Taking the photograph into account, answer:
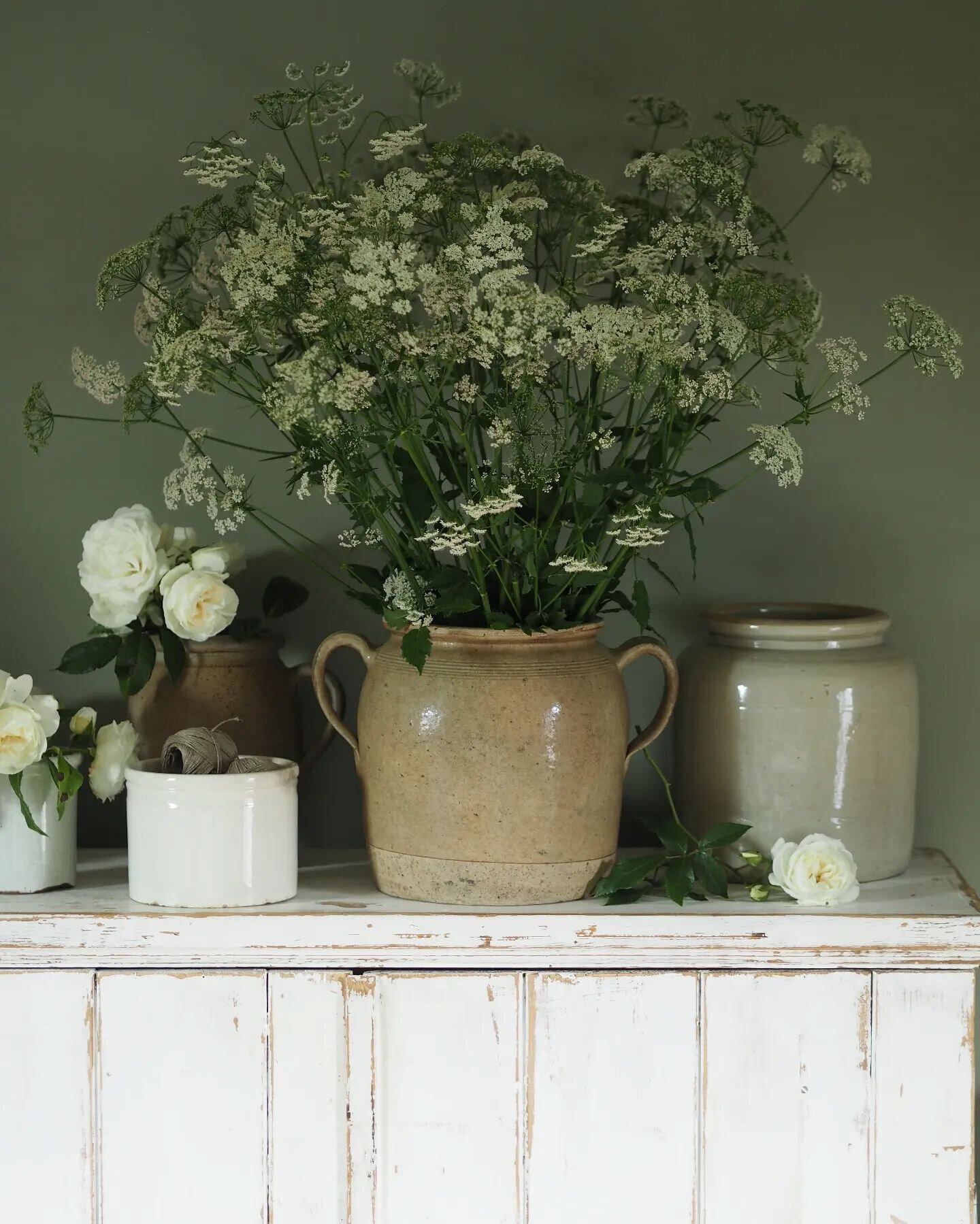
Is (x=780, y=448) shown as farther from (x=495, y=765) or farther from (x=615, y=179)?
(x=615, y=179)

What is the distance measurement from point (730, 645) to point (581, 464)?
23 cm

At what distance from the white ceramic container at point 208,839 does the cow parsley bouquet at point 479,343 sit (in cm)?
20

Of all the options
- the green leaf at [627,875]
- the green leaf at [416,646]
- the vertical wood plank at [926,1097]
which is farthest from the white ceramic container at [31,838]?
the vertical wood plank at [926,1097]

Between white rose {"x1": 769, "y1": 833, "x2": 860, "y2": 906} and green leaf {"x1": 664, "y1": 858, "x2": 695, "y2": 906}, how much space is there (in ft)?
0.26

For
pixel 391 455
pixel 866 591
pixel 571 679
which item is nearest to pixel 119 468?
pixel 391 455

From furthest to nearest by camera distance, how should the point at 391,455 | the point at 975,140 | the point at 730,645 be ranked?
the point at 975,140 → the point at 730,645 → the point at 391,455

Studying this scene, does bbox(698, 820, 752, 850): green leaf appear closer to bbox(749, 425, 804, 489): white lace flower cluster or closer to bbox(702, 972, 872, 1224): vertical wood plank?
Answer: bbox(702, 972, 872, 1224): vertical wood plank

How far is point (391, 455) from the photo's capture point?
3.51ft

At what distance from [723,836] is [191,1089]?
514 millimetres

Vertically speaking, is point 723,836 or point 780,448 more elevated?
point 780,448

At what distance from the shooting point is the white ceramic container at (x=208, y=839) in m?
1.11

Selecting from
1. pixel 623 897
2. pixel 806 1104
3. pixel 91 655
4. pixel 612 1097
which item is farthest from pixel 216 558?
pixel 806 1104

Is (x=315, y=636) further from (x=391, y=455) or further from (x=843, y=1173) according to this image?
(x=843, y=1173)

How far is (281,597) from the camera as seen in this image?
1.37 m
